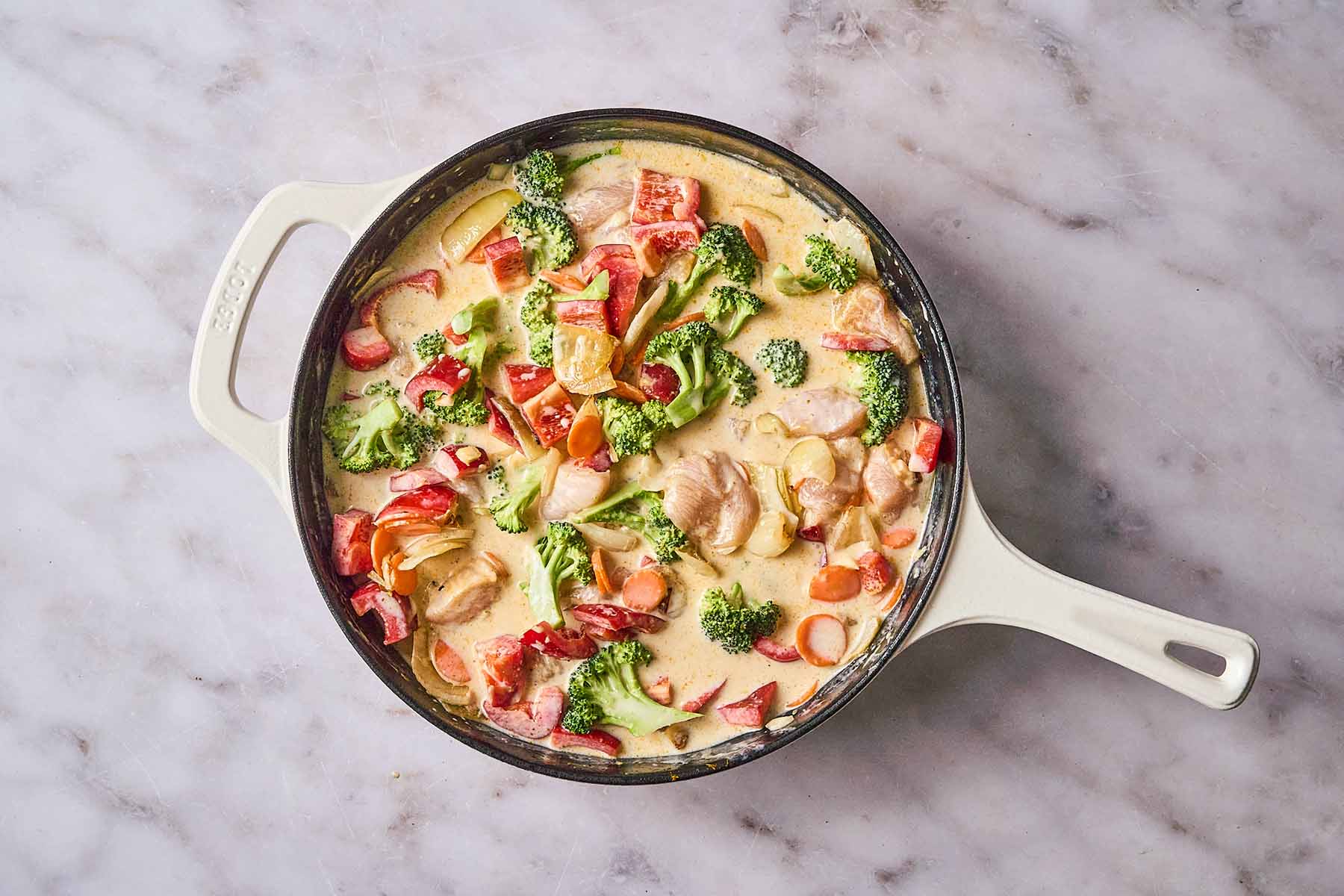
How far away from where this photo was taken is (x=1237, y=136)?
3324 mm

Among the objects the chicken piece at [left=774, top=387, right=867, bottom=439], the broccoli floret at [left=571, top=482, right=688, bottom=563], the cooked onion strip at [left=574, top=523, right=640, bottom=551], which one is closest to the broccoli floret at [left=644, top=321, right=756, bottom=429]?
the chicken piece at [left=774, top=387, right=867, bottom=439]

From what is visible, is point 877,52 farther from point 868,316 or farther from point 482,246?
point 482,246

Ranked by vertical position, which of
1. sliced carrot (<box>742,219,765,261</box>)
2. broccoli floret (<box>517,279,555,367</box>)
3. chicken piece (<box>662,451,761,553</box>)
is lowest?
chicken piece (<box>662,451,761,553</box>)

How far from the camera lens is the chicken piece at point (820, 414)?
116 inches

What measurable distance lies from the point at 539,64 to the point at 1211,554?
8.49 feet

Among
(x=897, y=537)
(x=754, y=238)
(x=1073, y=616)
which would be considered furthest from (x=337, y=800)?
(x=1073, y=616)

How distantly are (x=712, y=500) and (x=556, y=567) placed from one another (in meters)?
0.47

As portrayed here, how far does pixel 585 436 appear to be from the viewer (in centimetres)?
291

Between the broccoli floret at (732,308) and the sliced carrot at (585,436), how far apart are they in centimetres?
43

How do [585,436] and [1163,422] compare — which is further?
[1163,422]

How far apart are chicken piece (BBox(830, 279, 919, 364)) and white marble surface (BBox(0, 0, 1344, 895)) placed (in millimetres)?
339

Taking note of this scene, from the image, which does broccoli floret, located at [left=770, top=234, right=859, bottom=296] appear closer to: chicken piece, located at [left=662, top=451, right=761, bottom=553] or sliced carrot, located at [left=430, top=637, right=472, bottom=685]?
chicken piece, located at [left=662, top=451, right=761, bottom=553]

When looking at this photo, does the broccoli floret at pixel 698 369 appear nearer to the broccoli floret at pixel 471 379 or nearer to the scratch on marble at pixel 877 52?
the broccoli floret at pixel 471 379

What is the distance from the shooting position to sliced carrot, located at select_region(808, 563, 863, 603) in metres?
2.98
